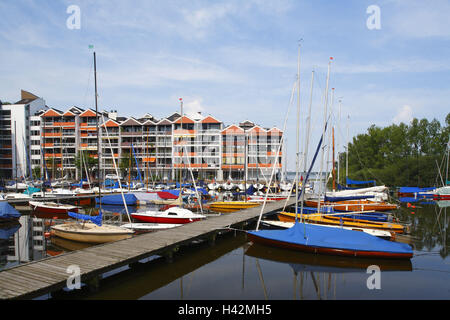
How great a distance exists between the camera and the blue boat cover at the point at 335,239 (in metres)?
14.6

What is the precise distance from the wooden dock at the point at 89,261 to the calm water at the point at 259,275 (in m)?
0.94

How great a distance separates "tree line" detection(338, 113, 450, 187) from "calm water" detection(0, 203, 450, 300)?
134ft

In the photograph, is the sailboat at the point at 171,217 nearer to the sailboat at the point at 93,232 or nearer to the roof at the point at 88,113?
the sailboat at the point at 93,232

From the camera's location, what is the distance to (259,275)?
13398mm

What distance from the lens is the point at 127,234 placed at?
54.6 feet

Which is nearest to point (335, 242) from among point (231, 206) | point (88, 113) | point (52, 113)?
point (231, 206)

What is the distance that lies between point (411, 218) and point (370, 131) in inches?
1732

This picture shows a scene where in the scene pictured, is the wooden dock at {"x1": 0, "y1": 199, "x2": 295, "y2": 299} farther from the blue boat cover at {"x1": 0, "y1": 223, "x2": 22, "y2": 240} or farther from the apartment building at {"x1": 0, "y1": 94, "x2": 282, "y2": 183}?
the apartment building at {"x1": 0, "y1": 94, "x2": 282, "y2": 183}

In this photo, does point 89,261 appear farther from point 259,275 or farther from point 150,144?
point 150,144

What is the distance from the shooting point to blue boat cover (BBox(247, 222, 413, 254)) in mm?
14625

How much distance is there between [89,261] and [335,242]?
11313mm

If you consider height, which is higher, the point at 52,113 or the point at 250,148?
the point at 52,113
